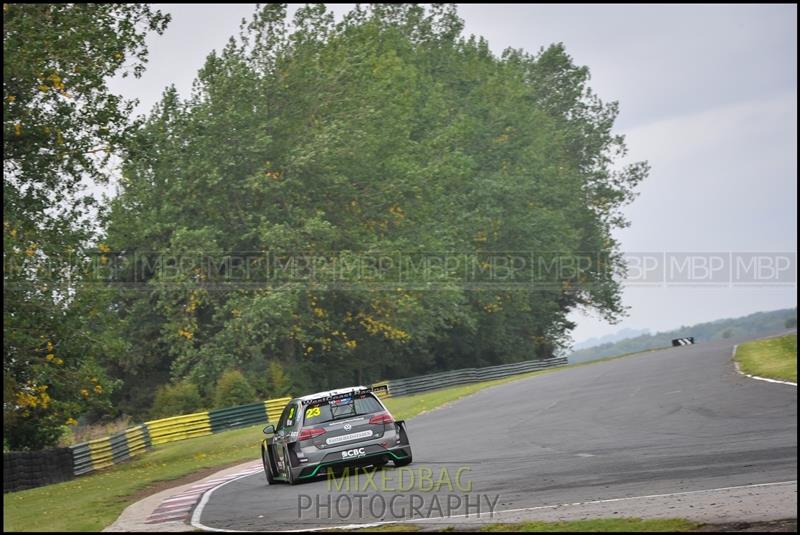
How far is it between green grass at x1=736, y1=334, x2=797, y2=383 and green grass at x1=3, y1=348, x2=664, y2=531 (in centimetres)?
1145

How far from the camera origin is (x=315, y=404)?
1998cm

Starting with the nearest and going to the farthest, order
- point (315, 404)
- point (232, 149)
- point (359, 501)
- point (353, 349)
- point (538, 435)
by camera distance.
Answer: point (359, 501) < point (315, 404) < point (538, 435) < point (232, 149) < point (353, 349)

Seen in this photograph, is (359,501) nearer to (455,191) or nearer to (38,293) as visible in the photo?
(38,293)

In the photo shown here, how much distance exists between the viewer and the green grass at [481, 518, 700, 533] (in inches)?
440

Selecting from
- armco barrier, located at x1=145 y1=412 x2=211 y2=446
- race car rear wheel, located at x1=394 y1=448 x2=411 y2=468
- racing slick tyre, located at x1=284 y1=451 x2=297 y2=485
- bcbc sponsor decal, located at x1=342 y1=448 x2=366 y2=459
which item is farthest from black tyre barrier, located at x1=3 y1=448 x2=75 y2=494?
bcbc sponsor decal, located at x1=342 y1=448 x2=366 y2=459

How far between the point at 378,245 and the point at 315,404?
34.2m

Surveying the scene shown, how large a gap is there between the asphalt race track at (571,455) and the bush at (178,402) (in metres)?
14.4

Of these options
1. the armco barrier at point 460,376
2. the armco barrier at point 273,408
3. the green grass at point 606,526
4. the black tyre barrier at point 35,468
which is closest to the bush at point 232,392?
the armco barrier at point 273,408

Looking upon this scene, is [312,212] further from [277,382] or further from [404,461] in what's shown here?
[404,461]

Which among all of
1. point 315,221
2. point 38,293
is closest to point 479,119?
point 315,221

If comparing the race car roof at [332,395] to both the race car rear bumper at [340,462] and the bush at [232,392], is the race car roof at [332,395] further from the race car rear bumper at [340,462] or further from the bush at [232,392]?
the bush at [232,392]

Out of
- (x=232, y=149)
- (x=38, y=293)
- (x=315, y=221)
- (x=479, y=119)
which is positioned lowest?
(x=38, y=293)

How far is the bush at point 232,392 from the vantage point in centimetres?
4909

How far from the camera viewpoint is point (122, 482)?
27047mm
